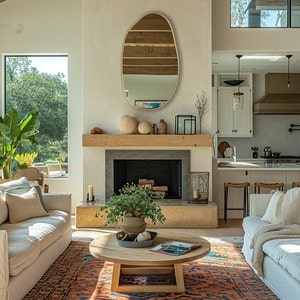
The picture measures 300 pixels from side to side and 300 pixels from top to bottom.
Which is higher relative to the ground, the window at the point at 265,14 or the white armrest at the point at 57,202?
the window at the point at 265,14

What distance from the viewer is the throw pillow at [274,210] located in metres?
4.45

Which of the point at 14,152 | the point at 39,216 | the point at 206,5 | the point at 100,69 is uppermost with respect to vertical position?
the point at 206,5

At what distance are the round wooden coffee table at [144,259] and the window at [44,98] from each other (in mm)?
4192

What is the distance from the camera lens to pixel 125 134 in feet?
23.2

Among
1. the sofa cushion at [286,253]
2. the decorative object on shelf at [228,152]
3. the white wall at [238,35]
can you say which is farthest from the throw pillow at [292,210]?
the decorative object on shelf at [228,152]

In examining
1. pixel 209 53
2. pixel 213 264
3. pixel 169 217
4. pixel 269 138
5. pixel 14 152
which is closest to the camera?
pixel 213 264

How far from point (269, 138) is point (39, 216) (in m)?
6.59

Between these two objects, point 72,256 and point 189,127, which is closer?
point 72,256

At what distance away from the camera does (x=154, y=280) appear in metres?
4.16

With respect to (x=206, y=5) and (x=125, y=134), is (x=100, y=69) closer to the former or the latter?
(x=125, y=134)

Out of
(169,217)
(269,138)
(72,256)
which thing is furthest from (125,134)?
(269,138)

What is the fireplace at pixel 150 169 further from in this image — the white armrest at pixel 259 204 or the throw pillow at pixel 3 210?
the throw pillow at pixel 3 210

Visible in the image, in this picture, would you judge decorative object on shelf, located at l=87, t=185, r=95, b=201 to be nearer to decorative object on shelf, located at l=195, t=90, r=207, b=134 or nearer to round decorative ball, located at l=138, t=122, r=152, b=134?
round decorative ball, located at l=138, t=122, r=152, b=134

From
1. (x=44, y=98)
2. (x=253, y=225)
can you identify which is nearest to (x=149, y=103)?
(x=44, y=98)
